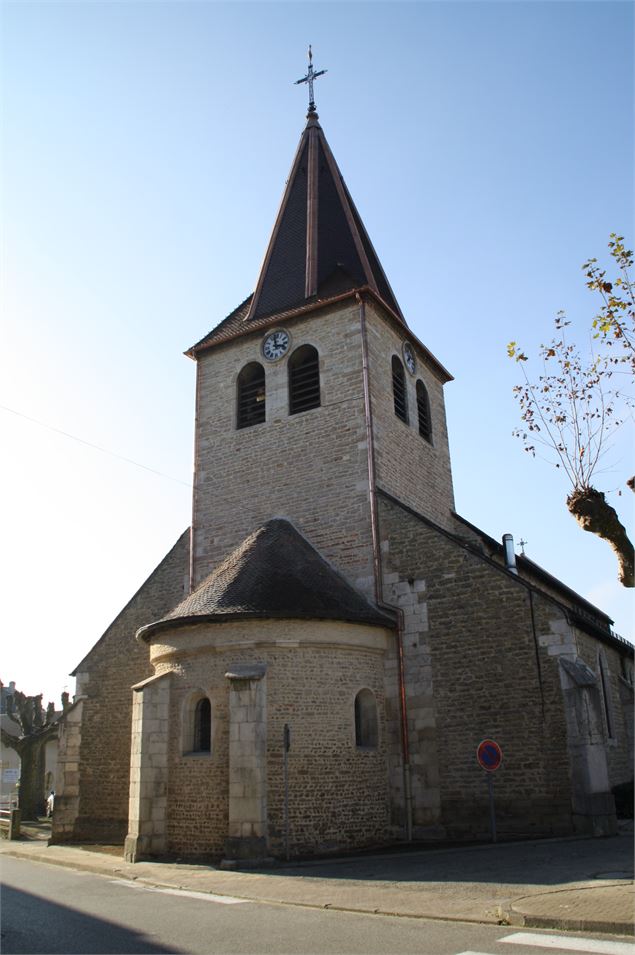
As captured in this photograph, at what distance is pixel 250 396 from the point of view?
19.4m

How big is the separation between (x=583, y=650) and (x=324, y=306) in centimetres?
988

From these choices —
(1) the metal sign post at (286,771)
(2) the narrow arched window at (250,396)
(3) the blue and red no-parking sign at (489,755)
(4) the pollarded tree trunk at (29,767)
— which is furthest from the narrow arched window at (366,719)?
(4) the pollarded tree trunk at (29,767)

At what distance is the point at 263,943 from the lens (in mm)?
6473

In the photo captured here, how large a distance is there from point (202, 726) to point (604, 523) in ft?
27.8

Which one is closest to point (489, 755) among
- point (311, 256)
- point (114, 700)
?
point (114, 700)

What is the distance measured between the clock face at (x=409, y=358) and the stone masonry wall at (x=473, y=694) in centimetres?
590

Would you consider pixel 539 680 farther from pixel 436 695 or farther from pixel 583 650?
pixel 583 650

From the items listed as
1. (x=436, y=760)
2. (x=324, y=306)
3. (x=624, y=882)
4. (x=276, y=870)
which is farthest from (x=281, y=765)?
(x=324, y=306)

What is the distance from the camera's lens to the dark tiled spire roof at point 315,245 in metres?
19.6

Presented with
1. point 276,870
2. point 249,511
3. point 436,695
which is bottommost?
point 276,870

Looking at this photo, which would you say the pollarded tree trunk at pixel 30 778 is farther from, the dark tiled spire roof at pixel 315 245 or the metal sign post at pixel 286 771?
the dark tiled spire roof at pixel 315 245

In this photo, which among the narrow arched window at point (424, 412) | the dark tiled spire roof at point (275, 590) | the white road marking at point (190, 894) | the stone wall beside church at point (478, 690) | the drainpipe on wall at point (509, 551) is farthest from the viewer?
Result: the narrow arched window at point (424, 412)

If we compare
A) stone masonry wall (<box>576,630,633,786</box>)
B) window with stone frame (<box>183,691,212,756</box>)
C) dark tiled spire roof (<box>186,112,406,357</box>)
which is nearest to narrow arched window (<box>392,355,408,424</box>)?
dark tiled spire roof (<box>186,112,406,357</box>)

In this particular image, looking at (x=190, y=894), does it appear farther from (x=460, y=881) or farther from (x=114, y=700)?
(x=114, y=700)
